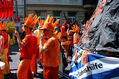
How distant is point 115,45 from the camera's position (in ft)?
7.18

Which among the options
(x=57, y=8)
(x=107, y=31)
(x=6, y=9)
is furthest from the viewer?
(x=57, y=8)

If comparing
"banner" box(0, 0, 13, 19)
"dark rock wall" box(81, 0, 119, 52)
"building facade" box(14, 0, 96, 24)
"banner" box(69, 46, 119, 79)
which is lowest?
"banner" box(69, 46, 119, 79)

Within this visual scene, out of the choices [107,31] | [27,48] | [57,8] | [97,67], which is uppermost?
[57,8]

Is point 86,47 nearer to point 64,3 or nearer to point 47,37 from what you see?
point 47,37

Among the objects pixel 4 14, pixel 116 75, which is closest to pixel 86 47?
pixel 116 75

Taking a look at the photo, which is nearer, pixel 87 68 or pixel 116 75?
pixel 116 75

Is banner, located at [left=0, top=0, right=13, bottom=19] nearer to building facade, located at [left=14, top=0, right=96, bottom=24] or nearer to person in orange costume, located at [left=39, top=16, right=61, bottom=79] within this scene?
person in orange costume, located at [left=39, top=16, right=61, bottom=79]

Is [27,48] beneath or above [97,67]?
above

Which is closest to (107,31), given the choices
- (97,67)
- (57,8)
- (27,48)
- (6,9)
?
(97,67)

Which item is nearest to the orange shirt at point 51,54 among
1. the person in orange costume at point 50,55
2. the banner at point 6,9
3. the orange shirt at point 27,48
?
the person in orange costume at point 50,55

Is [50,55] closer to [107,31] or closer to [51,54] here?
[51,54]

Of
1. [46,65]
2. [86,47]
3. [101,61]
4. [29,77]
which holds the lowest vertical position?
[29,77]

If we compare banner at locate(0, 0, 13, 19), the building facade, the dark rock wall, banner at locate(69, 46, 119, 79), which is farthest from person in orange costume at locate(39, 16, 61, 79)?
the building facade

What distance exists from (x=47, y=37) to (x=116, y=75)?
73.7 inches
